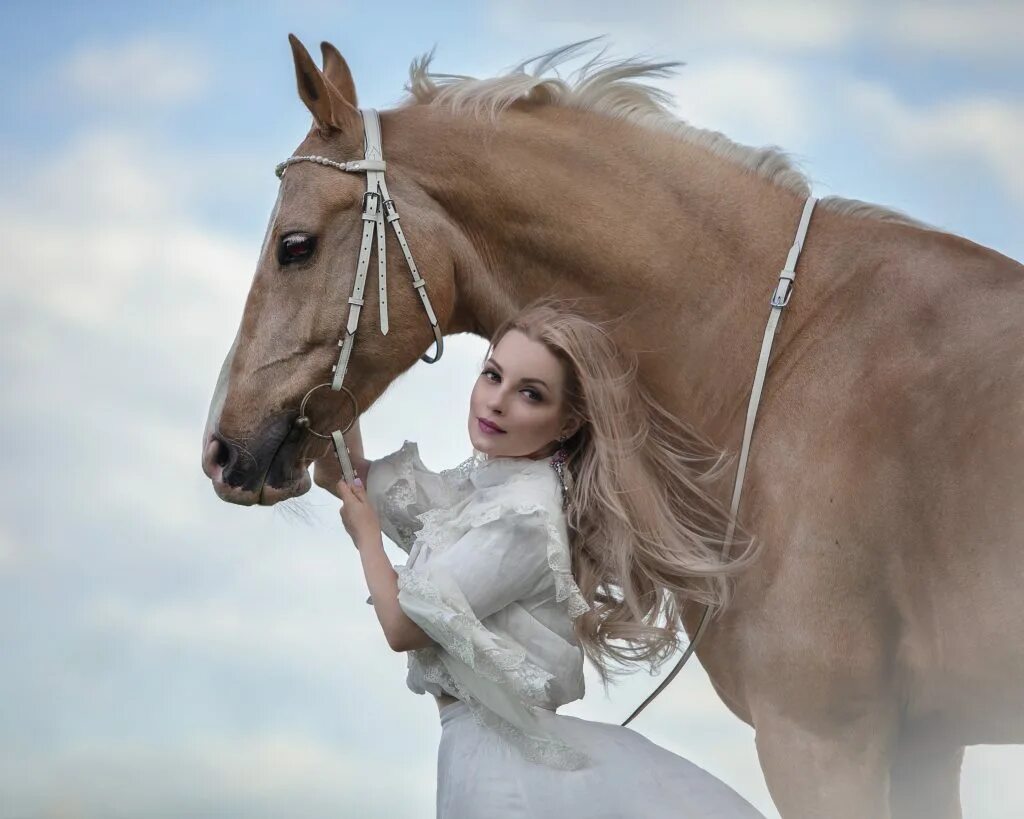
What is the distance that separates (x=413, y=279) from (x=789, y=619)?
1.26m

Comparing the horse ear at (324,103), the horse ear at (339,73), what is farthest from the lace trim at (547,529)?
the horse ear at (339,73)

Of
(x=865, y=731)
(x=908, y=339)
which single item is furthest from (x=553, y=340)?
(x=865, y=731)

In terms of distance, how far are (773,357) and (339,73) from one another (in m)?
1.43

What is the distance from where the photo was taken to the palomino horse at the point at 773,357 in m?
2.82

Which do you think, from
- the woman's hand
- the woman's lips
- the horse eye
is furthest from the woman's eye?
the horse eye

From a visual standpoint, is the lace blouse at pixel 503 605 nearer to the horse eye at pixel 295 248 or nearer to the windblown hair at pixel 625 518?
the windblown hair at pixel 625 518

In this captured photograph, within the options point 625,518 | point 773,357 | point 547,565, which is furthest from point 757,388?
point 547,565

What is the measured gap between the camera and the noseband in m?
3.25

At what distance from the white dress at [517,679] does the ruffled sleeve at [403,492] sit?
12cm

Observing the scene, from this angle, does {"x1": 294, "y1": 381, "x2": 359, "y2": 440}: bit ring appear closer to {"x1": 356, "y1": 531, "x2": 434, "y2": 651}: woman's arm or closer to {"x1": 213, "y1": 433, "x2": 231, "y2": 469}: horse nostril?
{"x1": 213, "y1": 433, "x2": 231, "y2": 469}: horse nostril

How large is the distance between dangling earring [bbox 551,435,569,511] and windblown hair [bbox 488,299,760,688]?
0.01m

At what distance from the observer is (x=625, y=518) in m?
2.97

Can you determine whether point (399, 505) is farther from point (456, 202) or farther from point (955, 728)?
point (955, 728)

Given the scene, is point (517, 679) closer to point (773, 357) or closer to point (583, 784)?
point (583, 784)
